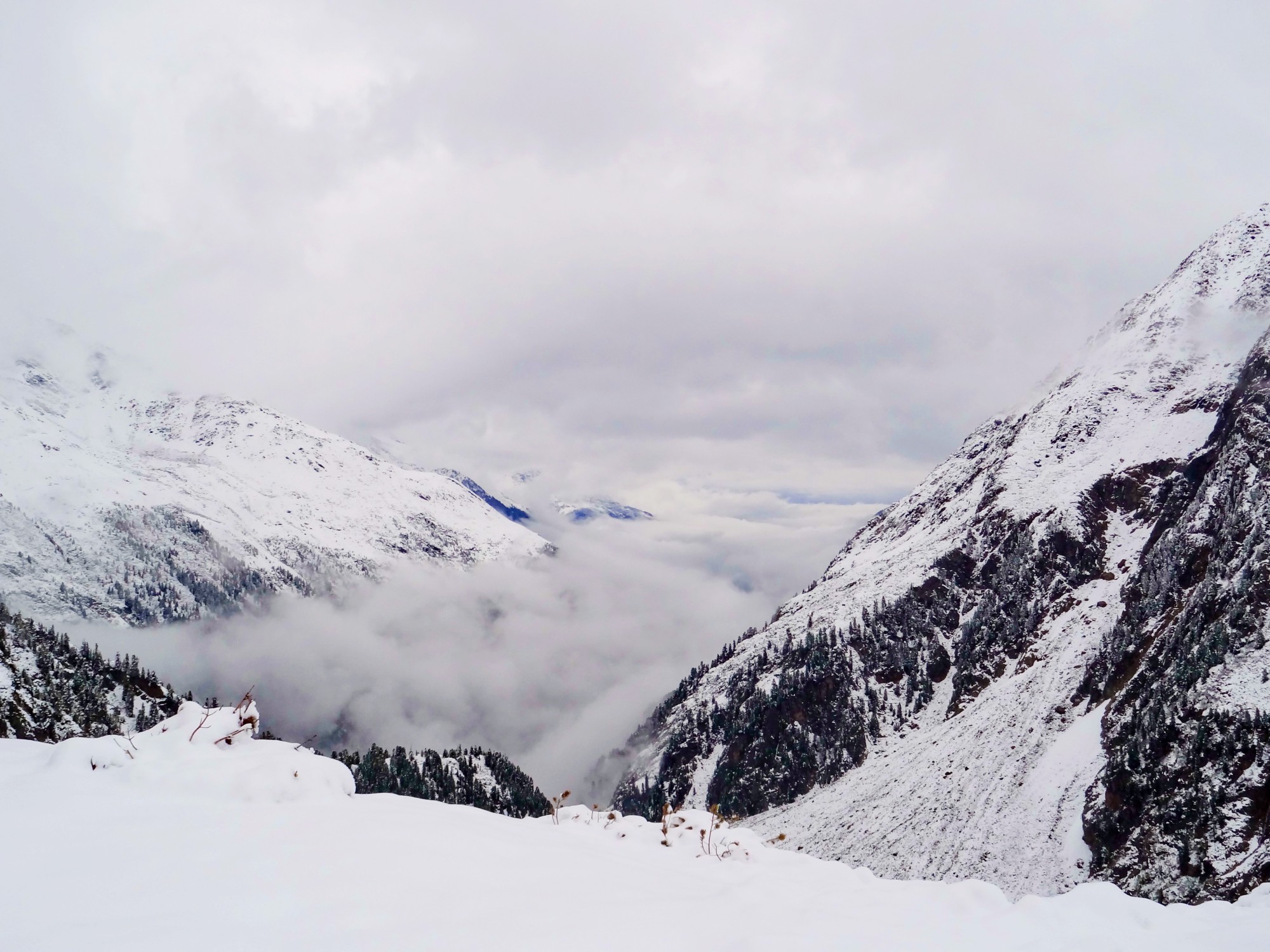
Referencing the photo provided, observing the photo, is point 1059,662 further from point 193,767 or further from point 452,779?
point 452,779

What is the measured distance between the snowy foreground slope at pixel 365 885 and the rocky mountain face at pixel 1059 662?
45392 mm

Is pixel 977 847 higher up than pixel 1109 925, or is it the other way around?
pixel 1109 925

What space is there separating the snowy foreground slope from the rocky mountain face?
45.4 m

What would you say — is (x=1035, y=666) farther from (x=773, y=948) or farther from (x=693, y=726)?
(x=773, y=948)

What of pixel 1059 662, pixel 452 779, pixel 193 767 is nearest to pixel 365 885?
pixel 193 767

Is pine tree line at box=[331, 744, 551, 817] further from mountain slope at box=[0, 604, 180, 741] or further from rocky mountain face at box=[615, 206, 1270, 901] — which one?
mountain slope at box=[0, 604, 180, 741]

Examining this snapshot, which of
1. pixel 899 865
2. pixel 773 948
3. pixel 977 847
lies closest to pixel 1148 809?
pixel 977 847

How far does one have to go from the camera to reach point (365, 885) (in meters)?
4.80

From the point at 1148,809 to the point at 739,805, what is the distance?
293 feet

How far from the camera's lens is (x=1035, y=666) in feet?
323

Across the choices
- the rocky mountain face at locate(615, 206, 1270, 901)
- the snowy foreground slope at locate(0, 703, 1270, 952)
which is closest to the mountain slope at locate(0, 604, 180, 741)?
the snowy foreground slope at locate(0, 703, 1270, 952)

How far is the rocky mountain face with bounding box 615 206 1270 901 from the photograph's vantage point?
53.3 meters

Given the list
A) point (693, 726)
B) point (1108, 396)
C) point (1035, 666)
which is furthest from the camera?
point (693, 726)

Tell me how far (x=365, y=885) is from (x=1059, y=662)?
378ft
